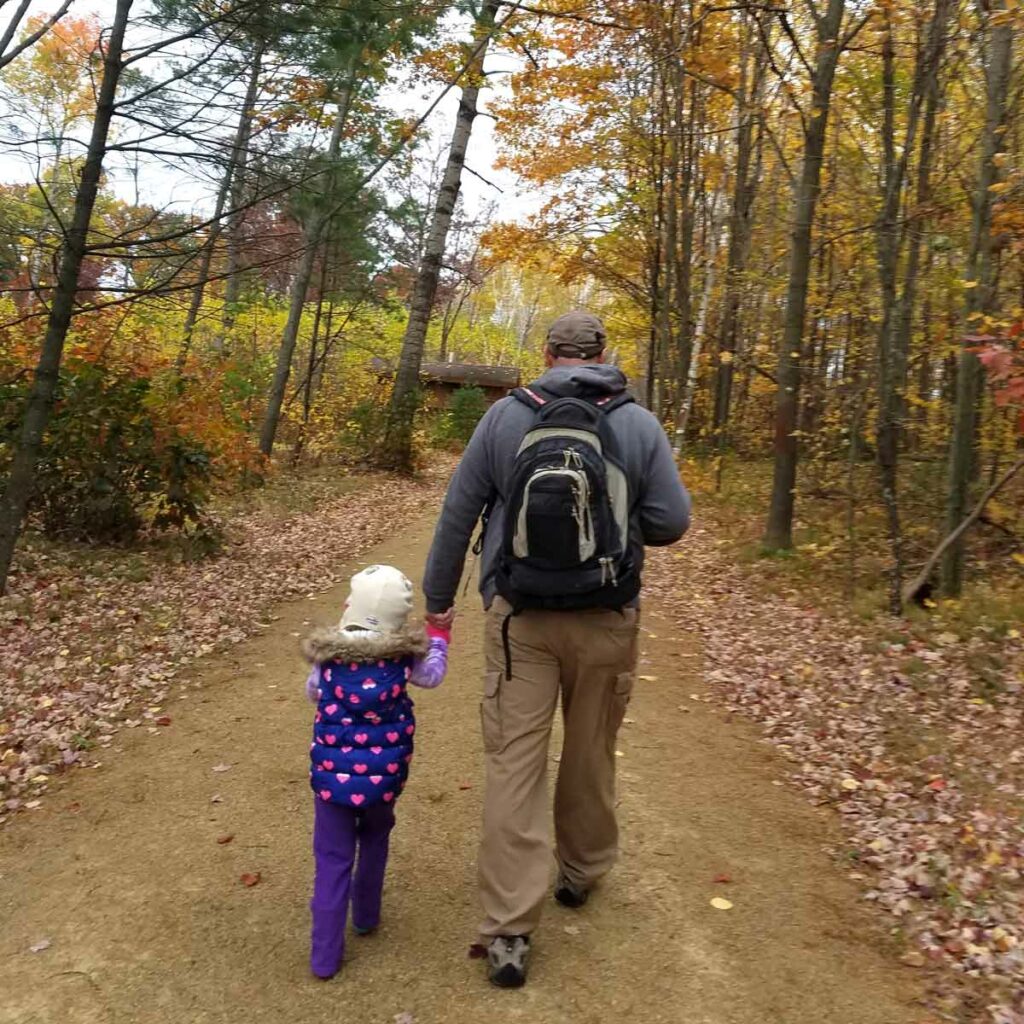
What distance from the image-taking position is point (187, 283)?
7.30 m

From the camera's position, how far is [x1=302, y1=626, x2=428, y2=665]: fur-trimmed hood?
2822 mm

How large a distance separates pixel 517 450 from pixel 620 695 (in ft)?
3.14

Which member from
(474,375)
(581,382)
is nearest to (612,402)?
(581,382)

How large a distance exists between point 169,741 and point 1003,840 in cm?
454

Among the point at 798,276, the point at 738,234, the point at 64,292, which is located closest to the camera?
the point at 64,292

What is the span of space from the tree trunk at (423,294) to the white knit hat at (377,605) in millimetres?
13094

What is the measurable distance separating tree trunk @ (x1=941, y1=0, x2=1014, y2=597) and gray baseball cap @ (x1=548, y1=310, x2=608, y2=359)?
494 cm

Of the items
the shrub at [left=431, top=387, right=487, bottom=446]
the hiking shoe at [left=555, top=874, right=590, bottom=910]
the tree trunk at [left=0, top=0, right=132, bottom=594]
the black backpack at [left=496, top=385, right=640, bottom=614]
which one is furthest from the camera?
the shrub at [left=431, top=387, right=487, bottom=446]

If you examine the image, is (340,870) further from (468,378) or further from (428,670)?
(468,378)

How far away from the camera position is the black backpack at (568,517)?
8.83 feet

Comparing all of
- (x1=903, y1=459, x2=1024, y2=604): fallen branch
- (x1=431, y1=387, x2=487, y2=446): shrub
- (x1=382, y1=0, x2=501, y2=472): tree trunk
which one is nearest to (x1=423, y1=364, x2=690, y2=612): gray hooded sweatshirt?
(x1=903, y1=459, x2=1024, y2=604): fallen branch

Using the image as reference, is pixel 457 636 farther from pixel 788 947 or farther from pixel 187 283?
pixel 788 947

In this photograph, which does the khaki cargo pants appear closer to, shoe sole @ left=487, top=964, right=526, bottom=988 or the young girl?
shoe sole @ left=487, top=964, right=526, bottom=988

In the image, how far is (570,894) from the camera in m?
3.40
